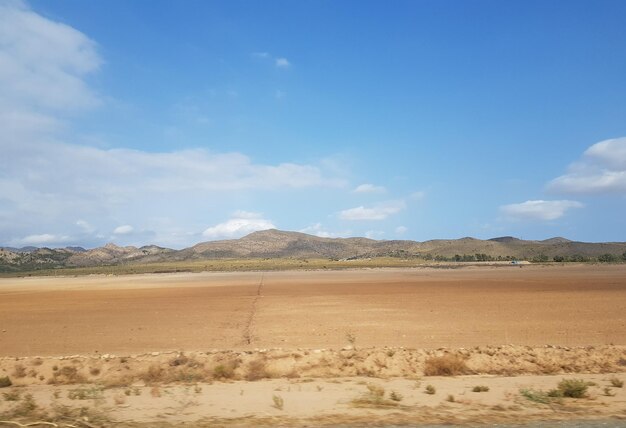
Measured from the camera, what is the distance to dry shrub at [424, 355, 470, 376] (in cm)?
1155

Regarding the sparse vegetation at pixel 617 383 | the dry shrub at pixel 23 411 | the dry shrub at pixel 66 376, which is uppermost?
the sparse vegetation at pixel 617 383

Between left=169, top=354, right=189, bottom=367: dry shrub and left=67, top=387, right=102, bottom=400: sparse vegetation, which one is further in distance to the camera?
left=169, top=354, right=189, bottom=367: dry shrub

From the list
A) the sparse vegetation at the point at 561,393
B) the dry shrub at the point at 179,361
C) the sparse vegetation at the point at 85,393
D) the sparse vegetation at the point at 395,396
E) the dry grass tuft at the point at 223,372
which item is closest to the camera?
the sparse vegetation at the point at 561,393

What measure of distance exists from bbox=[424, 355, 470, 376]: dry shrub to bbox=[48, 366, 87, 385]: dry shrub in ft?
25.5

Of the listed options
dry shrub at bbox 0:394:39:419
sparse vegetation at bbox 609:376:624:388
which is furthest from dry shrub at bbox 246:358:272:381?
sparse vegetation at bbox 609:376:624:388

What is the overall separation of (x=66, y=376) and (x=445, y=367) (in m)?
8.69

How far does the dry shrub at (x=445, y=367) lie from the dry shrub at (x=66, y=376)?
7.79m

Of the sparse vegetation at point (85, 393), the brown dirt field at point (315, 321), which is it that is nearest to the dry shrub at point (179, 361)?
the sparse vegetation at point (85, 393)

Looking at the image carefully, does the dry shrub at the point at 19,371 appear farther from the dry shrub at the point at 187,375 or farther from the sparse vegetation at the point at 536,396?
the sparse vegetation at the point at 536,396

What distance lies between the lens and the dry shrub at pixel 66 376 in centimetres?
1151

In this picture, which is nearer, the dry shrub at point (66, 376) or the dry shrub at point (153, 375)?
the dry shrub at point (153, 375)

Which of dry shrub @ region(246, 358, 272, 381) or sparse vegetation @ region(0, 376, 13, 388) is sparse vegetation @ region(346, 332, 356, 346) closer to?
dry shrub @ region(246, 358, 272, 381)

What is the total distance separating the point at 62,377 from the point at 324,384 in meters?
6.12

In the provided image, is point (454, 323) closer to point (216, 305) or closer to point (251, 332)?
point (251, 332)
